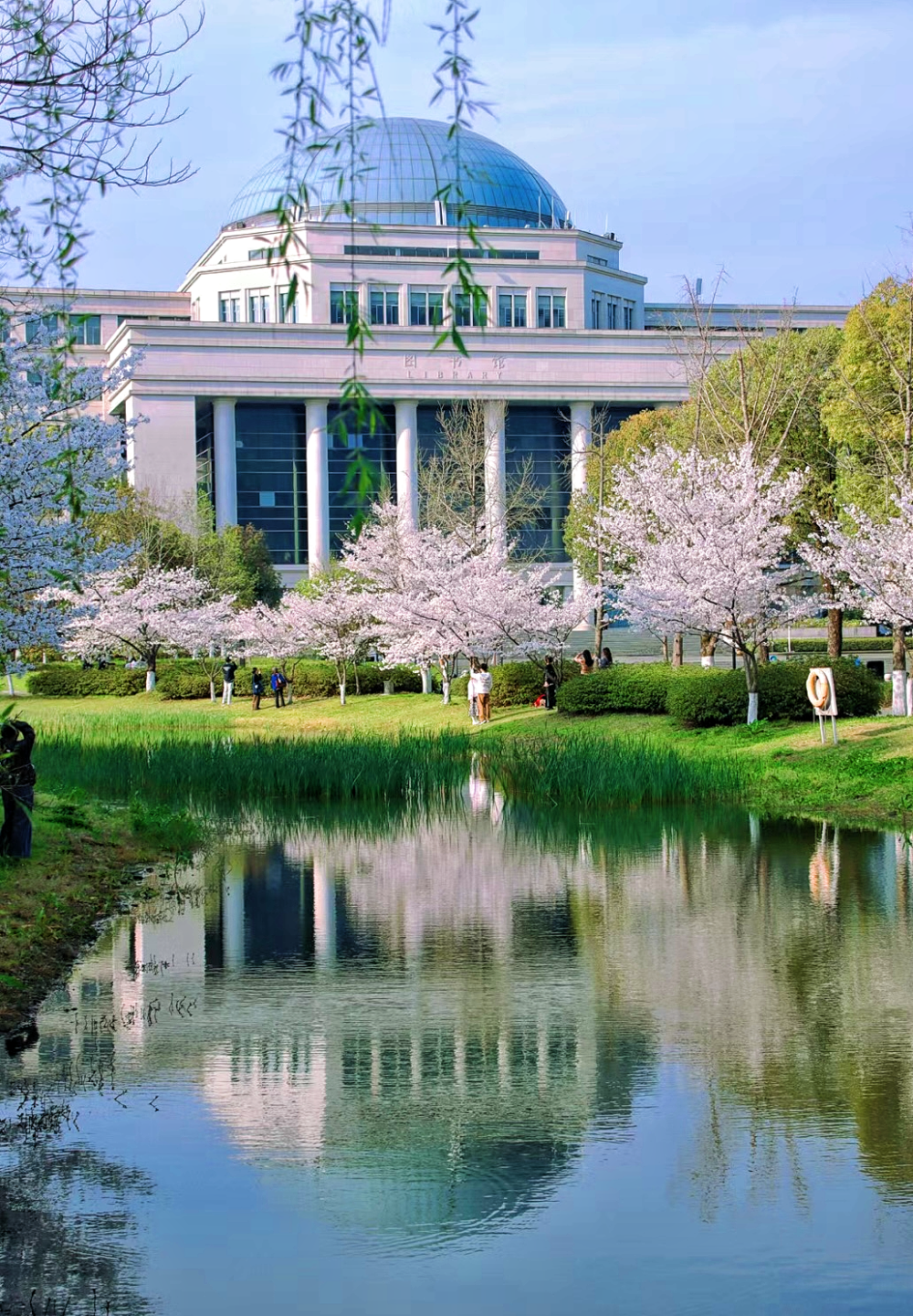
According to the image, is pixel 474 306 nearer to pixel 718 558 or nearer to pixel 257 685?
pixel 718 558

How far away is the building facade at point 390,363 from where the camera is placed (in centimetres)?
8519

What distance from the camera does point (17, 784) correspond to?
47.0 ft

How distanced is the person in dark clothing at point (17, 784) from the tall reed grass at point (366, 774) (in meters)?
7.50

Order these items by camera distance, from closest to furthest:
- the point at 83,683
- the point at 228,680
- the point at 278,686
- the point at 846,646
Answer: the point at 278,686 < the point at 228,680 < the point at 83,683 < the point at 846,646

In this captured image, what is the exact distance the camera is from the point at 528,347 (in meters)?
87.8

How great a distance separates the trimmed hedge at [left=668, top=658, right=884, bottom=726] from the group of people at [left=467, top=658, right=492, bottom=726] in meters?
5.83

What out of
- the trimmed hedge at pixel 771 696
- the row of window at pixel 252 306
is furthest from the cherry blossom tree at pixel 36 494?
the row of window at pixel 252 306

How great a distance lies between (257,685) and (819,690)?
2168 cm

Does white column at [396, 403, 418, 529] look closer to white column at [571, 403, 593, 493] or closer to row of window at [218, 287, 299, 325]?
white column at [571, 403, 593, 493]

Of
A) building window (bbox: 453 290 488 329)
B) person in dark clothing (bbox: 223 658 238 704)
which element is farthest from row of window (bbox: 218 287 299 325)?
building window (bbox: 453 290 488 329)

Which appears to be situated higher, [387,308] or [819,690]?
[387,308]

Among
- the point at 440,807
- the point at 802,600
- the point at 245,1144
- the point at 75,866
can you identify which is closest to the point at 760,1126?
the point at 245,1144

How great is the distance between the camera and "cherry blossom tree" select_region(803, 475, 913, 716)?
1083 inches

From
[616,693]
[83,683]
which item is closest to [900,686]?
[616,693]
